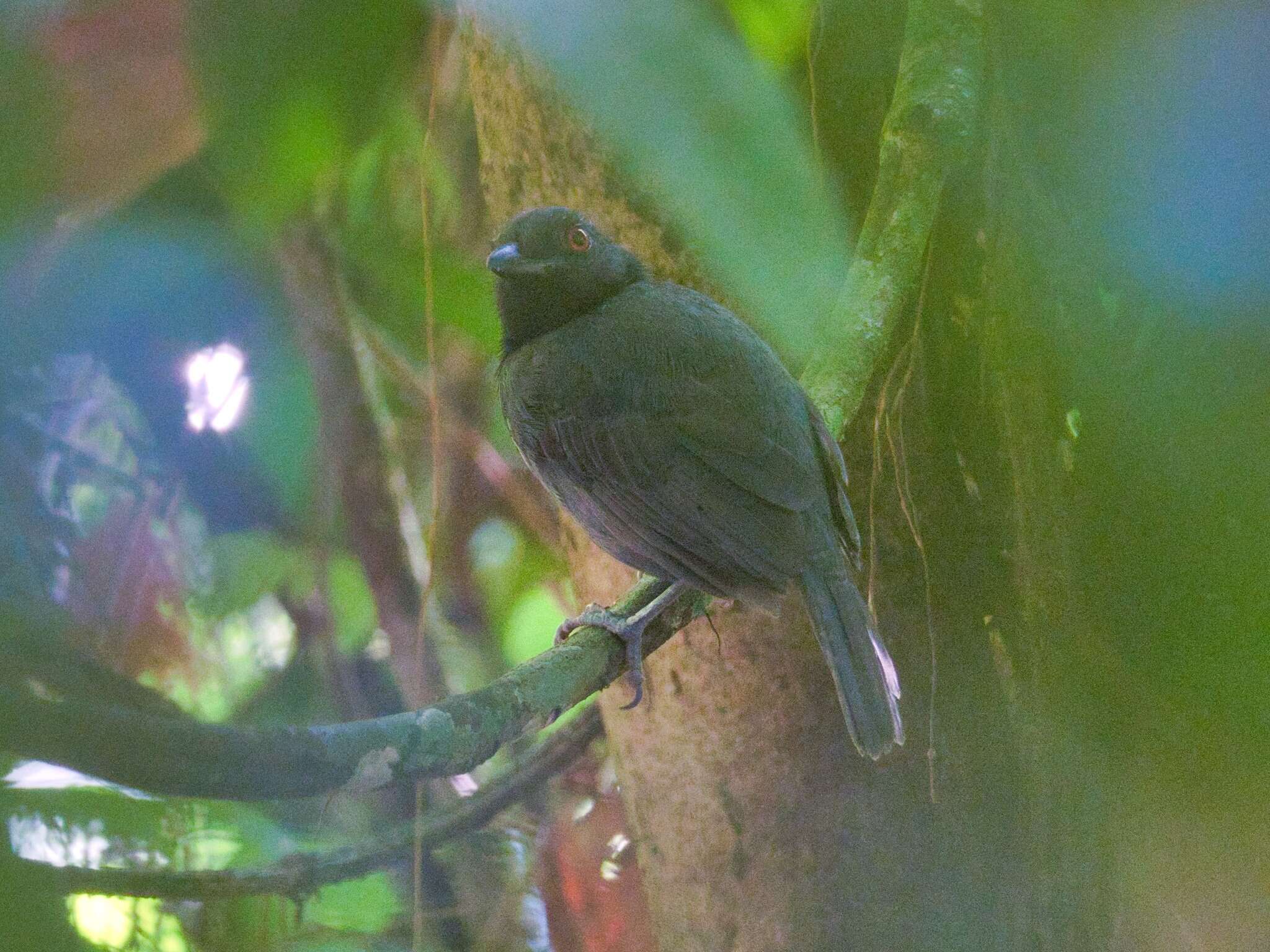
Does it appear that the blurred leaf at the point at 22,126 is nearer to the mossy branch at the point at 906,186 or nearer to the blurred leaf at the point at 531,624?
the mossy branch at the point at 906,186

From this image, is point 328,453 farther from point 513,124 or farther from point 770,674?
point 770,674

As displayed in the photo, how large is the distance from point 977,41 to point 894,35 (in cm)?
16

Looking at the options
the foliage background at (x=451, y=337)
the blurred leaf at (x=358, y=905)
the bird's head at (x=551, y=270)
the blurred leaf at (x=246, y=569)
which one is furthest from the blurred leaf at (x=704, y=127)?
the blurred leaf at (x=246, y=569)

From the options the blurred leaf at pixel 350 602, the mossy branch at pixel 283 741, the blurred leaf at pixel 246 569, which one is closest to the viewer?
the mossy branch at pixel 283 741

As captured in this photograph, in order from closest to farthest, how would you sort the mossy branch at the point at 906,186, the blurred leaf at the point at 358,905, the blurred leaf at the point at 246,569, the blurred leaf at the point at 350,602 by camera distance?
the blurred leaf at the point at 358,905 < the mossy branch at the point at 906,186 < the blurred leaf at the point at 246,569 < the blurred leaf at the point at 350,602

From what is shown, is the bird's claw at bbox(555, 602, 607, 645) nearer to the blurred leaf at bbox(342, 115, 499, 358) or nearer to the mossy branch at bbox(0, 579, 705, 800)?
the mossy branch at bbox(0, 579, 705, 800)

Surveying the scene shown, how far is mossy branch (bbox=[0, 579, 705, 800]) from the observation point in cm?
59

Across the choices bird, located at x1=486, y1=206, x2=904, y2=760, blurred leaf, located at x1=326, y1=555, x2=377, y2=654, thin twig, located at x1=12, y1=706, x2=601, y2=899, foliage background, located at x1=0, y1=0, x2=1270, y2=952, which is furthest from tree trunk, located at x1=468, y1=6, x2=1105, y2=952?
blurred leaf, located at x1=326, y1=555, x2=377, y2=654

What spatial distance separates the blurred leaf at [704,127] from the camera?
3.25 ft

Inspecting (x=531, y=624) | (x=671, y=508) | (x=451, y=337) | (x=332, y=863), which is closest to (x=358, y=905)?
(x=332, y=863)

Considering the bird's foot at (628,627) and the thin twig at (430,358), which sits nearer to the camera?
the bird's foot at (628,627)

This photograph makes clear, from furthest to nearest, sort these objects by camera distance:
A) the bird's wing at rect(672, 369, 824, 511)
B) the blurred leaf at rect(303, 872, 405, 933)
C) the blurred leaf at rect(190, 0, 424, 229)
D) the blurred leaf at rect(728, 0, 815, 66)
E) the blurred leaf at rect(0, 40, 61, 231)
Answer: the bird's wing at rect(672, 369, 824, 511)
the blurred leaf at rect(303, 872, 405, 933)
the blurred leaf at rect(728, 0, 815, 66)
the blurred leaf at rect(190, 0, 424, 229)
the blurred leaf at rect(0, 40, 61, 231)

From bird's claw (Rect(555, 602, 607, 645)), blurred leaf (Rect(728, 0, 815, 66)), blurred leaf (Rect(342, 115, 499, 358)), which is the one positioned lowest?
bird's claw (Rect(555, 602, 607, 645))

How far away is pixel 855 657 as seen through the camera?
5.54 ft
